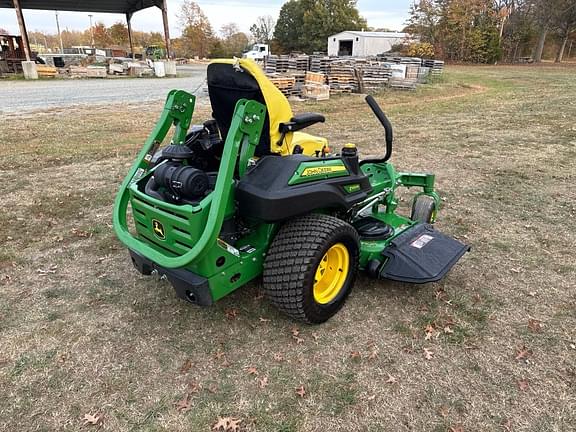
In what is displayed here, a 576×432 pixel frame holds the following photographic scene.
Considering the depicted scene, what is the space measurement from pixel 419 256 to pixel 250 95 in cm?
165

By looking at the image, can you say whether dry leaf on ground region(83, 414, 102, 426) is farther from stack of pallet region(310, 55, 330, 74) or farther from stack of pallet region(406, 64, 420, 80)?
stack of pallet region(406, 64, 420, 80)

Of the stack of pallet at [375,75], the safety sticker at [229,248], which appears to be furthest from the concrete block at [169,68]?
the safety sticker at [229,248]

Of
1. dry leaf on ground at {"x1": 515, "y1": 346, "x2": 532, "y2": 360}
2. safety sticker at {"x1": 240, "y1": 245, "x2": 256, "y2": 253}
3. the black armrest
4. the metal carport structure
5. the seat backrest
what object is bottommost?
dry leaf on ground at {"x1": 515, "y1": 346, "x2": 532, "y2": 360}

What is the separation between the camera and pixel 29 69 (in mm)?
20406

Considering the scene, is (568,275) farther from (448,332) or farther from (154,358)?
(154,358)

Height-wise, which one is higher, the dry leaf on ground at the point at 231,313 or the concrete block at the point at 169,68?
the concrete block at the point at 169,68

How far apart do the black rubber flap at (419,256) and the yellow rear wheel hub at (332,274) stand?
308mm

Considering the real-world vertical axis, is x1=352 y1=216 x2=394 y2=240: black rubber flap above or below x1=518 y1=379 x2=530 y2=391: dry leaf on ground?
above

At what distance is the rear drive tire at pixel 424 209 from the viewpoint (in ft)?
12.9

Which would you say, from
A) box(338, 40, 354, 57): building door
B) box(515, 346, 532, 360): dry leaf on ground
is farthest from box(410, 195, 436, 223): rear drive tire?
box(338, 40, 354, 57): building door

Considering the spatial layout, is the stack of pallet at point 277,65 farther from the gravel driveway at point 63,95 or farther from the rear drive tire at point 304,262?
the rear drive tire at point 304,262

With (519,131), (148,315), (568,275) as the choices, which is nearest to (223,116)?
(148,315)

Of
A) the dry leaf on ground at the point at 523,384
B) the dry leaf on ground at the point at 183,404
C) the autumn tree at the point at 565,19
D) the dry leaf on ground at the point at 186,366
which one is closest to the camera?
the dry leaf on ground at the point at 183,404

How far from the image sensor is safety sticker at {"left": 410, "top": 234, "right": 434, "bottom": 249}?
321cm
